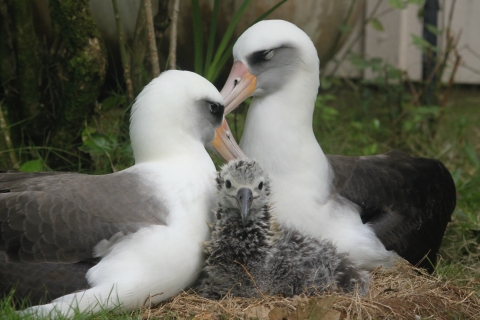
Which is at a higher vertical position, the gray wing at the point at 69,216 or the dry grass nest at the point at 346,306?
the gray wing at the point at 69,216

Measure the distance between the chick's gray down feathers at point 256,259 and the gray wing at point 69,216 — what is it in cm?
36

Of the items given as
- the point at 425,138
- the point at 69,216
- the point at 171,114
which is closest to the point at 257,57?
the point at 171,114

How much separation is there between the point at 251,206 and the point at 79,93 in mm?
2152

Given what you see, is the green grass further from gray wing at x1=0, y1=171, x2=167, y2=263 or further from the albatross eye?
gray wing at x1=0, y1=171, x2=167, y2=263

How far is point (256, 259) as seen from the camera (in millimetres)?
4184

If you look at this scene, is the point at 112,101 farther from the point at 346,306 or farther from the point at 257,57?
the point at 346,306

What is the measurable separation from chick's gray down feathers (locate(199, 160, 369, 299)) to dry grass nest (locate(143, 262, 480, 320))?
0.10 m

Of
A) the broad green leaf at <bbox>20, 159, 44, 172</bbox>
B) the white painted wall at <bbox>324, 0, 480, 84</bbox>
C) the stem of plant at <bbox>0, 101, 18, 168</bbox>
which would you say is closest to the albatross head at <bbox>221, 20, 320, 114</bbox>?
the broad green leaf at <bbox>20, 159, 44, 172</bbox>

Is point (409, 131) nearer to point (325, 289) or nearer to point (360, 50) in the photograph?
point (360, 50)

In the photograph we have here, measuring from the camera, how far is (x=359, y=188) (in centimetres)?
481

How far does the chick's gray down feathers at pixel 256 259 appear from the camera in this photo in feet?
13.7

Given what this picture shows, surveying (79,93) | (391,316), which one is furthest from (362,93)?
(391,316)

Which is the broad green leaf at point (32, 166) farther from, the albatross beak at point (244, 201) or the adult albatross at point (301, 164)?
the albatross beak at point (244, 201)

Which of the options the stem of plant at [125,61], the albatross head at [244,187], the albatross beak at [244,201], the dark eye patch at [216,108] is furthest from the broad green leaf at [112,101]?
the albatross beak at [244,201]
